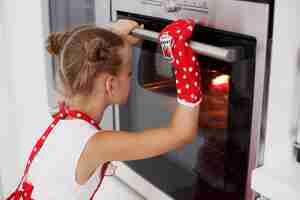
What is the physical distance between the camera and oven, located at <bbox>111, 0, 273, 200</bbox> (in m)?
0.91

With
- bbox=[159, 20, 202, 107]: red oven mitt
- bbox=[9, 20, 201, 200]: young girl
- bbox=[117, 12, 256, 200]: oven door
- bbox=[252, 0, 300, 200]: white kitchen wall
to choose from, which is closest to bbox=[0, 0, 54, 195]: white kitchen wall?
bbox=[117, 12, 256, 200]: oven door

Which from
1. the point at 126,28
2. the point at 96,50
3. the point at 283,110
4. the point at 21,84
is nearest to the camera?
the point at 283,110

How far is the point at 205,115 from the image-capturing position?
3.51 ft

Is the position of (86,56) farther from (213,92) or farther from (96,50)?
(213,92)

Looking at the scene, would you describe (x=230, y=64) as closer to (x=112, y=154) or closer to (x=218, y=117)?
(x=218, y=117)

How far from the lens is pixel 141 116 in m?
1.29

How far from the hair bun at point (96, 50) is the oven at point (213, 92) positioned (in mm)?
112

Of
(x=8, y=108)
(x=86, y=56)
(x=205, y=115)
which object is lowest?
(x=8, y=108)

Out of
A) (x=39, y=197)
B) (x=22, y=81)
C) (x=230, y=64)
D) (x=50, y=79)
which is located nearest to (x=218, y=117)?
(x=230, y=64)

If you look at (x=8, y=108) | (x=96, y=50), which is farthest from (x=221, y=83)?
(x=8, y=108)

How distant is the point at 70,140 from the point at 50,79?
579mm

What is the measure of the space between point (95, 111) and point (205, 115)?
232 millimetres

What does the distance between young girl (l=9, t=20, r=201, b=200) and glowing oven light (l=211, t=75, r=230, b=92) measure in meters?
0.05

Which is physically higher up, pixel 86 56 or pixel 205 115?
pixel 86 56
